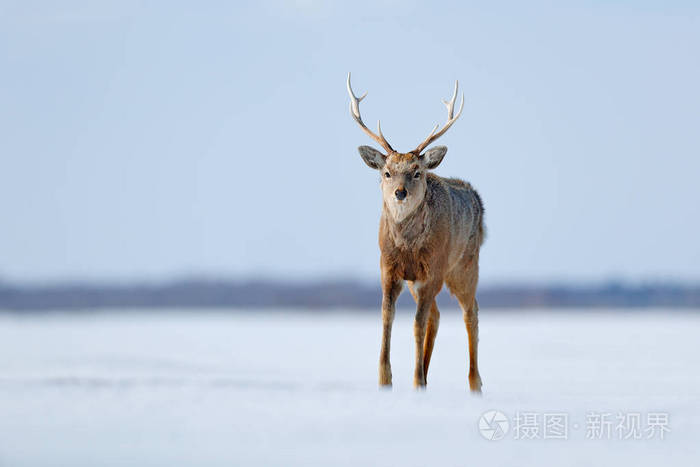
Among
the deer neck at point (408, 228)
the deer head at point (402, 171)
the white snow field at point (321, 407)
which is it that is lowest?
the white snow field at point (321, 407)

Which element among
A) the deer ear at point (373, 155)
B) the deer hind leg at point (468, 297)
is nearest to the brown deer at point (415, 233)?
the deer ear at point (373, 155)

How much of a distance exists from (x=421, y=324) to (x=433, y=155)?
1601 millimetres

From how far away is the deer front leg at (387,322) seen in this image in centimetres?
1003

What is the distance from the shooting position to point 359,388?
10.3m

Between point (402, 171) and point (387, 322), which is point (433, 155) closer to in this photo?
point (402, 171)

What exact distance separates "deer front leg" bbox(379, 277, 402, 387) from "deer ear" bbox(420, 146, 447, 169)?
1.16m

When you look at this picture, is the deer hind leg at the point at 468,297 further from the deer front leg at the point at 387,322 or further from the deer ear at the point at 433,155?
the deer ear at the point at 433,155

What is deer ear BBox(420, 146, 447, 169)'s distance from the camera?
33.6 feet

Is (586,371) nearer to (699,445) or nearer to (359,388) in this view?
(359,388)

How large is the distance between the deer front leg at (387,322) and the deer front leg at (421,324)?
9.2 inches

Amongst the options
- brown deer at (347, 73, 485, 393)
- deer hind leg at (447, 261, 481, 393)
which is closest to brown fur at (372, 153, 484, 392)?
brown deer at (347, 73, 485, 393)

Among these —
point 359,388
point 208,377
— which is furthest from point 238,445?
point 208,377

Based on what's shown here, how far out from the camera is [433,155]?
405 inches

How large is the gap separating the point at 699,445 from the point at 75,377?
654 centimetres
